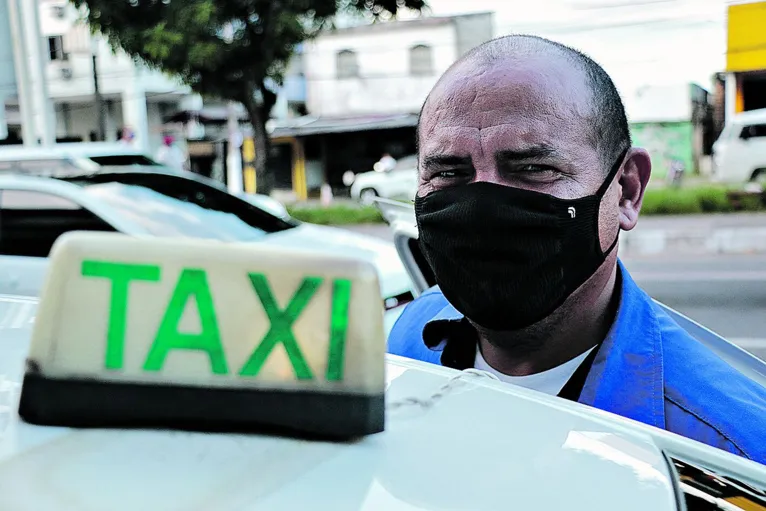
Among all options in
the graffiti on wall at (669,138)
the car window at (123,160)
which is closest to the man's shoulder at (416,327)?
the car window at (123,160)

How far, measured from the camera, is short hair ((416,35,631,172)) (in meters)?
1.40

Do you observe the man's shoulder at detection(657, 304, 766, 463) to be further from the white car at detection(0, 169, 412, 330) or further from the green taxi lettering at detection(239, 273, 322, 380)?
the white car at detection(0, 169, 412, 330)

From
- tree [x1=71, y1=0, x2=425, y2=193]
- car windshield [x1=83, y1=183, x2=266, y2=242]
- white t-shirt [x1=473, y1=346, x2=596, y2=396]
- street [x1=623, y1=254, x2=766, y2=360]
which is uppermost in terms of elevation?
tree [x1=71, y1=0, x2=425, y2=193]

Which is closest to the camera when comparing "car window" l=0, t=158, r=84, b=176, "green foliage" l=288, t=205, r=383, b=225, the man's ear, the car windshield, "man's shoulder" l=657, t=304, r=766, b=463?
"man's shoulder" l=657, t=304, r=766, b=463

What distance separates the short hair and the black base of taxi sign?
0.83 m

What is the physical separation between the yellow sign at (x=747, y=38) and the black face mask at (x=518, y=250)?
65.7 feet

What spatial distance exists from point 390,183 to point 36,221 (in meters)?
17.1

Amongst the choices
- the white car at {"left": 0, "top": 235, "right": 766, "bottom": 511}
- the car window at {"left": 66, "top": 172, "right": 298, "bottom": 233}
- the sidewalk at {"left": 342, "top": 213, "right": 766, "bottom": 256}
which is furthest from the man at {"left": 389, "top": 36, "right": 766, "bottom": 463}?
the sidewalk at {"left": 342, "top": 213, "right": 766, "bottom": 256}

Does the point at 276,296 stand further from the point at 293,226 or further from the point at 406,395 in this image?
the point at 293,226

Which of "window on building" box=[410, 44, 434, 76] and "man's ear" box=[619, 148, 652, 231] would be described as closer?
"man's ear" box=[619, 148, 652, 231]

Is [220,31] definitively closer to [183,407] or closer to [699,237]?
[699,237]

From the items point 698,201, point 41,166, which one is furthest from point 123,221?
point 698,201

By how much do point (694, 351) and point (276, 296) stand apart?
0.89 metres

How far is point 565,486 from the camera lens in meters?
0.79
